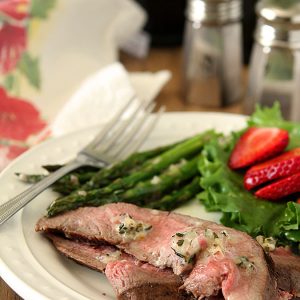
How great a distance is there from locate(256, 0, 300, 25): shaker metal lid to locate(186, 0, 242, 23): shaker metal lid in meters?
0.23

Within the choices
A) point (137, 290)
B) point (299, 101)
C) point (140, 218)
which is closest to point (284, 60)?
point (299, 101)

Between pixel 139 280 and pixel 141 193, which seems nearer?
pixel 139 280

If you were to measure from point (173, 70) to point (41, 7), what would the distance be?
74 cm

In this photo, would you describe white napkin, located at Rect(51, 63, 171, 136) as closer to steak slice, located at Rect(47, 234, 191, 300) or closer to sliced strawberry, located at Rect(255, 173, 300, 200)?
sliced strawberry, located at Rect(255, 173, 300, 200)

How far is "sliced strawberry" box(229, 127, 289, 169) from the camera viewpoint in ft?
6.97

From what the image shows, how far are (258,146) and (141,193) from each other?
39 cm

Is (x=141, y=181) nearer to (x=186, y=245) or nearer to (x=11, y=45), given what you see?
(x=186, y=245)

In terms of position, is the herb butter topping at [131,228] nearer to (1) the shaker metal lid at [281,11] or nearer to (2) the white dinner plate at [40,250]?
(2) the white dinner plate at [40,250]

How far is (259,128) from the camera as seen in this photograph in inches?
88.7

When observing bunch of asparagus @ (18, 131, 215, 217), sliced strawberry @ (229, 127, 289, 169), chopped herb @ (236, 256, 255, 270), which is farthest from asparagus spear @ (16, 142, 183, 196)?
chopped herb @ (236, 256, 255, 270)

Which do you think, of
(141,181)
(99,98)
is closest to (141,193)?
(141,181)

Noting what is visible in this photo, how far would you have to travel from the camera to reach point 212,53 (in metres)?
3.07

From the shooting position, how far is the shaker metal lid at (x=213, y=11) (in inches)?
118

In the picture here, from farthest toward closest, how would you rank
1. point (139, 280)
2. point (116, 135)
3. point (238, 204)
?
point (116, 135), point (238, 204), point (139, 280)
